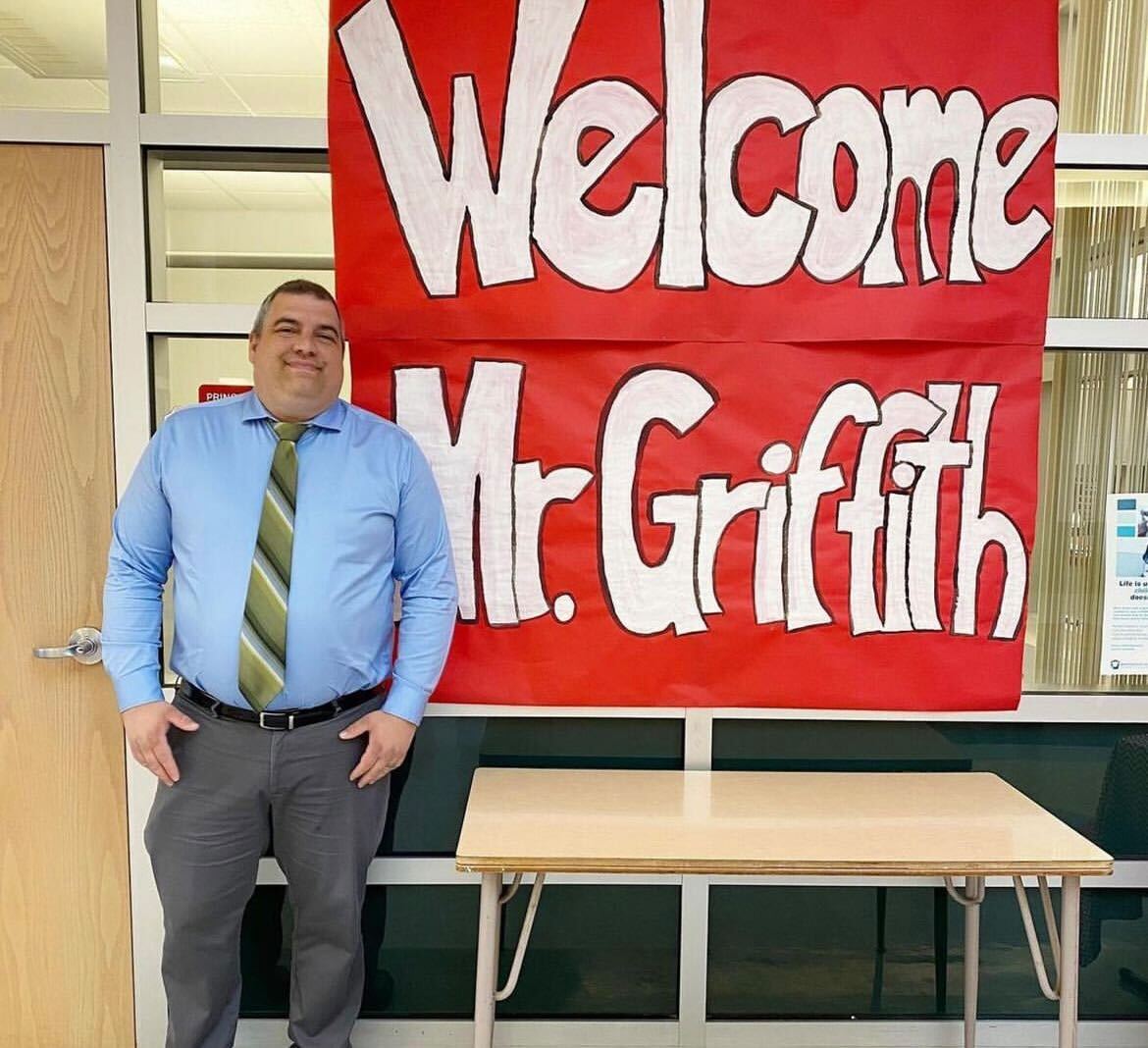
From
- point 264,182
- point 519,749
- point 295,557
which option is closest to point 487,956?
point 519,749

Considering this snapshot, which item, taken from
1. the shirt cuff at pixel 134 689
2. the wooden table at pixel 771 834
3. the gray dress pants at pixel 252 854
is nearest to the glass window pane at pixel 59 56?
the shirt cuff at pixel 134 689

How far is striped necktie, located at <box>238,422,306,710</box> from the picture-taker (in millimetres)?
1905

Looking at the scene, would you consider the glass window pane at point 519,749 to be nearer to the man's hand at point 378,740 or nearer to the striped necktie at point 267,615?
the man's hand at point 378,740

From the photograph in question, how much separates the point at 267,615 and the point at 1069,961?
5.37ft

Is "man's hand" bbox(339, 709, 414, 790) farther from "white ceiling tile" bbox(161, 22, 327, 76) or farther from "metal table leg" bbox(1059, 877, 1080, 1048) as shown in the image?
"white ceiling tile" bbox(161, 22, 327, 76)

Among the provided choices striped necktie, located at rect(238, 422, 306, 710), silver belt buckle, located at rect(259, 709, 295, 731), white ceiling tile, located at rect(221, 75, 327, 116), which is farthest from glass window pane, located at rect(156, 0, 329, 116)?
silver belt buckle, located at rect(259, 709, 295, 731)

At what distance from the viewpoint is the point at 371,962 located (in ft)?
7.79

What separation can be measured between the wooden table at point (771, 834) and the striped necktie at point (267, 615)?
18.4 inches

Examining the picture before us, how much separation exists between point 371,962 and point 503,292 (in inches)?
62.6

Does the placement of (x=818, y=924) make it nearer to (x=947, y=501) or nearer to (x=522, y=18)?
(x=947, y=501)

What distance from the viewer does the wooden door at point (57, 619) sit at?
85.4 inches

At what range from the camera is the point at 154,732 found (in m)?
1.93

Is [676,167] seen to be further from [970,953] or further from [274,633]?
[970,953]

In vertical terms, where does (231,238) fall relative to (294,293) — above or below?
above
